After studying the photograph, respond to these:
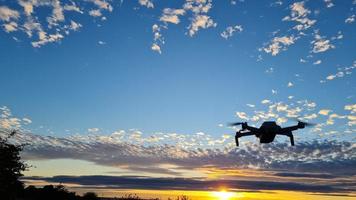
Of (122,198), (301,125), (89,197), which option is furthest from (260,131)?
(89,197)

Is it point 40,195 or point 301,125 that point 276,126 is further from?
point 40,195

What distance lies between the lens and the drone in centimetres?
2795

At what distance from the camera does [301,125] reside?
1171 inches

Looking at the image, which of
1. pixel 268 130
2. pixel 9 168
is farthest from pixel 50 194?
pixel 268 130

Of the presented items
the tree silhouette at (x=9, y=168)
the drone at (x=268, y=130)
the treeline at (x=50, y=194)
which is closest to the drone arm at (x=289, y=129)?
the drone at (x=268, y=130)

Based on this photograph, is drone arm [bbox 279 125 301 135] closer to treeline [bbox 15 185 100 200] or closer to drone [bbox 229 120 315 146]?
drone [bbox 229 120 315 146]

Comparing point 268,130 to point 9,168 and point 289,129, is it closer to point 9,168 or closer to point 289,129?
point 289,129

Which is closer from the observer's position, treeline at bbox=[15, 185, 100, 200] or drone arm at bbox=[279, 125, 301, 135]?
drone arm at bbox=[279, 125, 301, 135]

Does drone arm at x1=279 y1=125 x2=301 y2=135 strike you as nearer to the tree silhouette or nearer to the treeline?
the tree silhouette

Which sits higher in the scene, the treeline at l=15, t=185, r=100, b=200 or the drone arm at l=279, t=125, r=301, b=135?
the drone arm at l=279, t=125, r=301, b=135

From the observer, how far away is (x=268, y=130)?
2778 cm

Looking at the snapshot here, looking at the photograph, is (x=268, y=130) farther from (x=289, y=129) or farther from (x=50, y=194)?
(x=50, y=194)

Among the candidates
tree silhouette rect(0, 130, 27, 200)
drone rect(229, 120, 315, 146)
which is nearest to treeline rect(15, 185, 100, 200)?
tree silhouette rect(0, 130, 27, 200)

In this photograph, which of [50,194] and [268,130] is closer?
[268,130]
